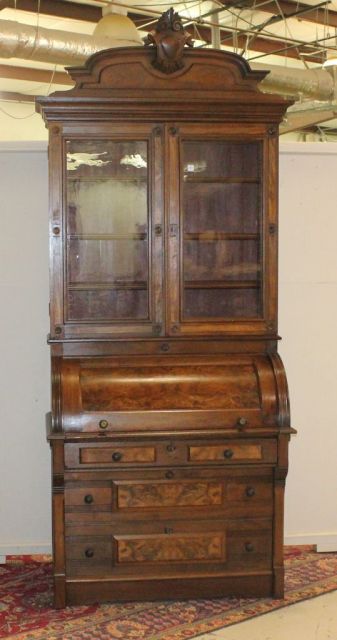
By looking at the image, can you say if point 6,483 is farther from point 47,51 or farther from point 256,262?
point 47,51

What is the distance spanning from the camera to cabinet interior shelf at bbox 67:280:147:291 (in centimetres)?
369

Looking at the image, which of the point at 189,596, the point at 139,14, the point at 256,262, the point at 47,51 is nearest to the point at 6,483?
the point at 189,596

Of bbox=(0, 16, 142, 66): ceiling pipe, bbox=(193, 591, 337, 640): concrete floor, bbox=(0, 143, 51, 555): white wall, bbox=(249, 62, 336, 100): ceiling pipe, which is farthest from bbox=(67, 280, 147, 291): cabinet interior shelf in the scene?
bbox=(249, 62, 336, 100): ceiling pipe

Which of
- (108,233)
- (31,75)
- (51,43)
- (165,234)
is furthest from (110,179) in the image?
(31,75)

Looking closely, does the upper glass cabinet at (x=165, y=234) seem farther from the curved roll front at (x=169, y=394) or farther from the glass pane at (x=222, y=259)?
the curved roll front at (x=169, y=394)

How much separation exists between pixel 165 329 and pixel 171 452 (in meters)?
0.54

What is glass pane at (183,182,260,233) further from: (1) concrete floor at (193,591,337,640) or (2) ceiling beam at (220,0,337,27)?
(2) ceiling beam at (220,0,337,27)

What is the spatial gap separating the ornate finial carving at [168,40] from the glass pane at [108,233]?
377 mm

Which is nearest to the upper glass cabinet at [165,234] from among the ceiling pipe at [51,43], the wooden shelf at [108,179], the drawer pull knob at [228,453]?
the wooden shelf at [108,179]

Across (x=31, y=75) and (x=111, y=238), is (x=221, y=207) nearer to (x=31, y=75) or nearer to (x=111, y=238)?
(x=111, y=238)

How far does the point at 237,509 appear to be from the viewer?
3.55m

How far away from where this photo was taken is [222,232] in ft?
12.4

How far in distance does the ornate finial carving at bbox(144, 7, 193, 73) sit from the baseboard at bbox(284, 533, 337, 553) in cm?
239

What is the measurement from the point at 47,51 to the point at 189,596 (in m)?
3.57
